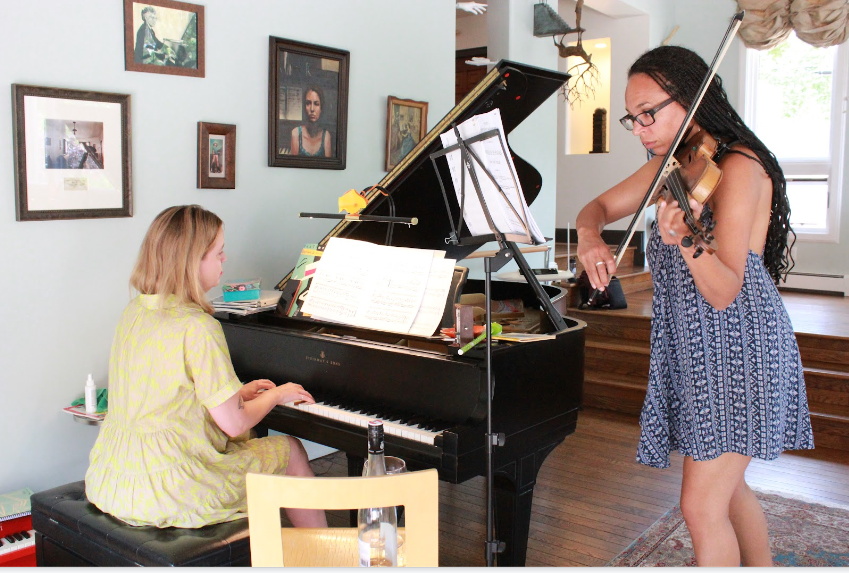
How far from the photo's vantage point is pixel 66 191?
2947mm

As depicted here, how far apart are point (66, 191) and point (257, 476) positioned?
203 cm

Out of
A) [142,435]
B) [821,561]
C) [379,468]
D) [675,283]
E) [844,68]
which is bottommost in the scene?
[821,561]

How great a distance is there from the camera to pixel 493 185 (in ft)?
7.12

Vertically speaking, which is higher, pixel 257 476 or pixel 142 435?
pixel 257 476

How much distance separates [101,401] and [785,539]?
2767 millimetres

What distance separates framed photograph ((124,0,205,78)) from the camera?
3109mm

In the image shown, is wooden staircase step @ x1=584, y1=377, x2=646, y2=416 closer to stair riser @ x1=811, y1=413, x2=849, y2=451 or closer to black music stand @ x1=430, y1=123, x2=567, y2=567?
stair riser @ x1=811, y1=413, x2=849, y2=451

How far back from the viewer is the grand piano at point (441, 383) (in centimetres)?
236

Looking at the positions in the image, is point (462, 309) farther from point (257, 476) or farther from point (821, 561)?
point (821, 561)

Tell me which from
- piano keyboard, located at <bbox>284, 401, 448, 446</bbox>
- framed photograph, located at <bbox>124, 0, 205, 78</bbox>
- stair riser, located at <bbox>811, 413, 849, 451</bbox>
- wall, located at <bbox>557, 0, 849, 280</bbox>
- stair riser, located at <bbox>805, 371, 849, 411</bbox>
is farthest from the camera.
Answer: wall, located at <bbox>557, 0, 849, 280</bbox>

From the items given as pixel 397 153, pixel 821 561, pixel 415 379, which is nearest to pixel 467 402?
pixel 415 379

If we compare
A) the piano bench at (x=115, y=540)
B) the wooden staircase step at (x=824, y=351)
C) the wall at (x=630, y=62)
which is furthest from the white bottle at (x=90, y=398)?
the wall at (x=630, y=62)

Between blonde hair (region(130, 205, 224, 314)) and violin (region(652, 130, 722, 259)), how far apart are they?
1238 millimetres

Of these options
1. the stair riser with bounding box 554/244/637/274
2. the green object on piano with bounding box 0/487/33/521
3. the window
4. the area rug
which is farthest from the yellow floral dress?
the window
